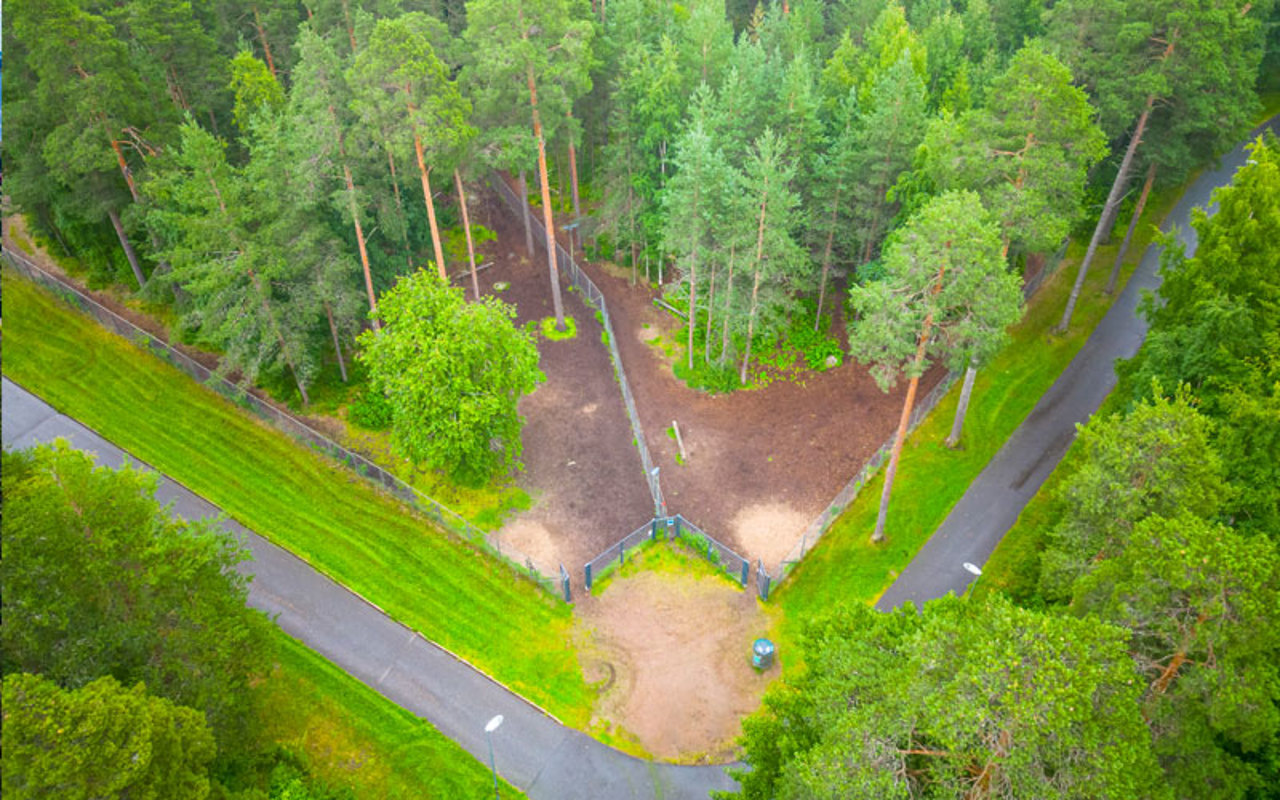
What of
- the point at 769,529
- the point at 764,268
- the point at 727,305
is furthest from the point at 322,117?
the point at 769,529

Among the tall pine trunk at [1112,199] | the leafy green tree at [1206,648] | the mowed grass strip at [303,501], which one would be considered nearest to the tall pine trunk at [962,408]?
the tall pine trunk at [1112,199]

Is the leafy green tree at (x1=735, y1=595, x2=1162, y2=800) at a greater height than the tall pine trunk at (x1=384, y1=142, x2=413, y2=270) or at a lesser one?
greater

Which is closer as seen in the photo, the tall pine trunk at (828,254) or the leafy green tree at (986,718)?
the leafy green tree at (986,718)

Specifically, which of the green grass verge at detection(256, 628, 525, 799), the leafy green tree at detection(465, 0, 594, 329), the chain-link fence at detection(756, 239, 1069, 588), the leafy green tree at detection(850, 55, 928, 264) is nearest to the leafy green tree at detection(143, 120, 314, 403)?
the leafy green tree at detection(465, 0, 594, 329)

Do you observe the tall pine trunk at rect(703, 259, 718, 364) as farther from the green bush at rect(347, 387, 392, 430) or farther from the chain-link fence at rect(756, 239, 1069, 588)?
the green bush at rect(347, 387, 392, 430)

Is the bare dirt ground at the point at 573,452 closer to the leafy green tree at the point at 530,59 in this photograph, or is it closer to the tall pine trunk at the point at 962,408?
the leafy green tree at the point at 530,59

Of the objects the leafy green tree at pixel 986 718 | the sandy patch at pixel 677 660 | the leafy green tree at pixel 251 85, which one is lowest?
the sandy patch at pixel 677 660
